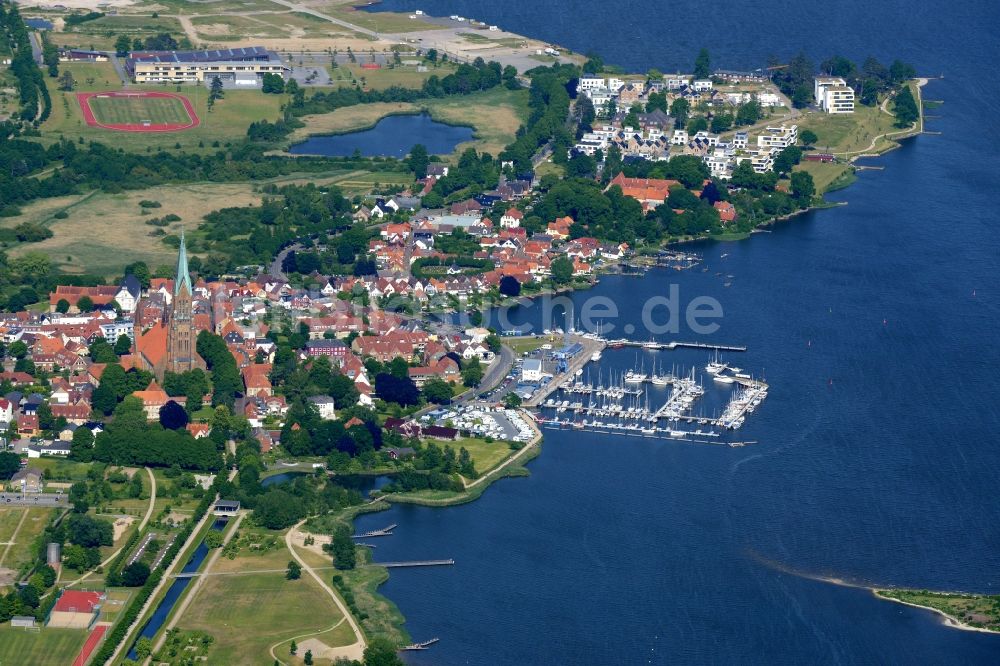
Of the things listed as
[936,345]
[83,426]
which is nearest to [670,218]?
[936,345]

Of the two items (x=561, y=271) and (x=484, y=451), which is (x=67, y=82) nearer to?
(x=561, y=271)

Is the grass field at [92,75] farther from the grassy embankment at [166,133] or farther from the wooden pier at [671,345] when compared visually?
the wooden pier at [671,345]

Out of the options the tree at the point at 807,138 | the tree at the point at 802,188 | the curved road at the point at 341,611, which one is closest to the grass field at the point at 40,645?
the curved road at the point at 341,611

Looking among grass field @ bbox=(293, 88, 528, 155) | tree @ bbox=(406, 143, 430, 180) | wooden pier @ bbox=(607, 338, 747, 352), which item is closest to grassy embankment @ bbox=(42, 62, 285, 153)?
grass field @ bbox=(293, 88, 528, 155)

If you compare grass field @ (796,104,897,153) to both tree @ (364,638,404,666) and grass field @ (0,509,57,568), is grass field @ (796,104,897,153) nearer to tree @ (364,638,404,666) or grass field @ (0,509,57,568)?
grass field @ (0,509,57,568)

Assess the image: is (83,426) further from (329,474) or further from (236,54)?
(236,54)

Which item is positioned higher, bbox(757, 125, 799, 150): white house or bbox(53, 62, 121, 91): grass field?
bbox(53, 62, 121, 91): grass field

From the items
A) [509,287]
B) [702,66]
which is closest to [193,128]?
[702,66]
